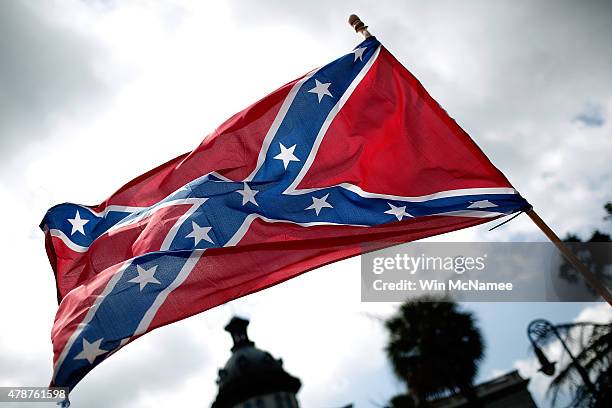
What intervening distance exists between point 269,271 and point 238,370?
1852 inches

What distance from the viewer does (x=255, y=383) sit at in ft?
163

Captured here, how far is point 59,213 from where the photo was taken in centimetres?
865

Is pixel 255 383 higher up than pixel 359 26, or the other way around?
pixel 255 383

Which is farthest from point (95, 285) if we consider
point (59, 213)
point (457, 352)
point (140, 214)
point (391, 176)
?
point (457, 352)

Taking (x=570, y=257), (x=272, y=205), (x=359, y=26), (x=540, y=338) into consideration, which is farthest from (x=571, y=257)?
(x=540, y=338)

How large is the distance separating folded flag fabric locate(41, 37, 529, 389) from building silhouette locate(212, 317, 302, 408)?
4258 centimetres

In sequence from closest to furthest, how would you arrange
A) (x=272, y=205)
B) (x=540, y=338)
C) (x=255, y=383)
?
(x=272, y=205) → (x=540, y=338) → (x=255, y=383)

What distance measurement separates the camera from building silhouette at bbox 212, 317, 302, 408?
48.5m

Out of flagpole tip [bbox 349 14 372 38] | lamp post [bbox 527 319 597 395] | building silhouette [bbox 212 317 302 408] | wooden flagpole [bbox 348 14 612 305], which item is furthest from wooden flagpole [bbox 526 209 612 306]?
building silhouette [bbox 212 317 302 408]

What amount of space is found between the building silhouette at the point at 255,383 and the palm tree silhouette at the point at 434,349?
2613cm

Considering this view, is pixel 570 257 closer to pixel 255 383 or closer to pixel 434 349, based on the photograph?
pixel 434 349

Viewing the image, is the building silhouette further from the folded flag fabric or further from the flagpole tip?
the flagpole tip

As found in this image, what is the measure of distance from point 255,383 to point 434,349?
29.1 m

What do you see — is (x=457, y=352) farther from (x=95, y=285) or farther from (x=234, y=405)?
(x=234, y=405)
